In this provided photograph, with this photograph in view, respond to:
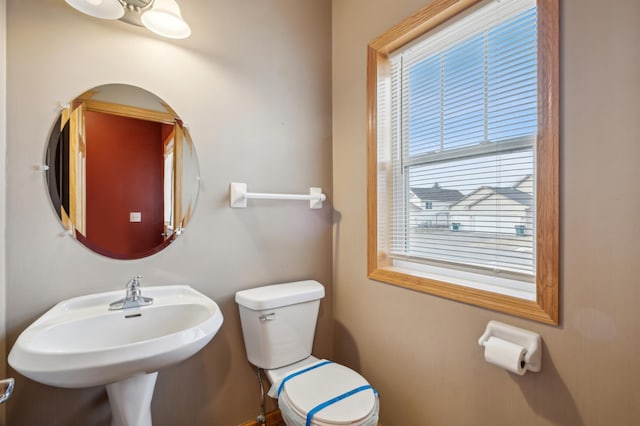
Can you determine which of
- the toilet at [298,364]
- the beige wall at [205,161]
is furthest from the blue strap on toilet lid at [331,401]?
the beige wall at [205,161]

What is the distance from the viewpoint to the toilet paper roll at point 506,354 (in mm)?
917

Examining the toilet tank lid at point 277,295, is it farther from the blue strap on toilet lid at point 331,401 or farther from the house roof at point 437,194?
the house roof at point 437,194

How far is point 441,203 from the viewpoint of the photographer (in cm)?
135

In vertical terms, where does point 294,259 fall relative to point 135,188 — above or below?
below

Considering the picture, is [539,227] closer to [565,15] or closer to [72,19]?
[565,15]

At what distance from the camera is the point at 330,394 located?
1.18 metres

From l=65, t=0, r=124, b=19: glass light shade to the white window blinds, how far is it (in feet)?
4.11

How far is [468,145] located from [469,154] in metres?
0.04

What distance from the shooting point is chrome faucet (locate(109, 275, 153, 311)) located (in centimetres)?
114

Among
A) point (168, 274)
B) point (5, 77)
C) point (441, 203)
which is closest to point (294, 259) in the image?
point (168, 274)

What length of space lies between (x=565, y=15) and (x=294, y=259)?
151 cm

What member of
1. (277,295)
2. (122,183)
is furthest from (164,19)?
(277,295)

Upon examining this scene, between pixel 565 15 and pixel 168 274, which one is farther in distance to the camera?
pixel 168 274

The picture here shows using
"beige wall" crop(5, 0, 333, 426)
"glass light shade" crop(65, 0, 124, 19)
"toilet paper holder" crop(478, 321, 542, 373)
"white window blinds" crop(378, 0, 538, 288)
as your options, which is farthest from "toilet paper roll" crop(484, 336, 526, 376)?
"glass light shade" crop(65, 0, 124, 19)
